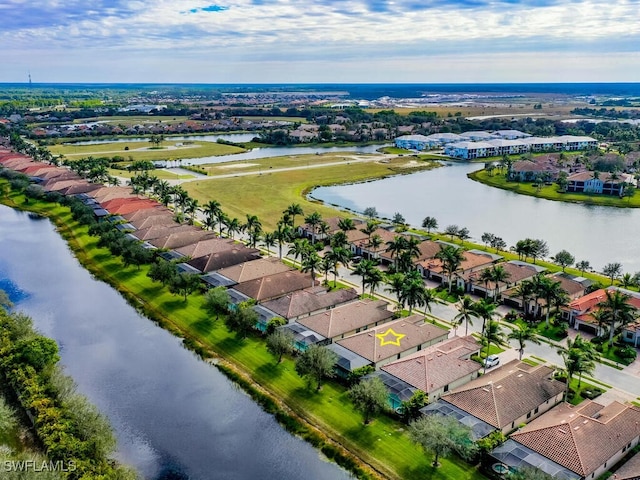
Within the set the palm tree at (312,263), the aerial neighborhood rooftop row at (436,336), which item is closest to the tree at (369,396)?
the aerial neighborhood rooftop row at (436,336)

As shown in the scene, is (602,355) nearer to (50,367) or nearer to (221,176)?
(50,367)

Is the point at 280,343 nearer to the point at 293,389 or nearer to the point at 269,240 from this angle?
the point at 293,389

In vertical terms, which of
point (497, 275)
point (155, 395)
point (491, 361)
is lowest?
point (155, 395)

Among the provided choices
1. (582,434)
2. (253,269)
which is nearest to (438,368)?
(582,434)

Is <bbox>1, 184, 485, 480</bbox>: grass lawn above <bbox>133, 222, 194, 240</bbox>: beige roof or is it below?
below

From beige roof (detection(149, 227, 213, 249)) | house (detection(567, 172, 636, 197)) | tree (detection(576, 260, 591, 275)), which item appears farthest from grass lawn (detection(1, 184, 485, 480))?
house (detection(567, 172, 636, 197))

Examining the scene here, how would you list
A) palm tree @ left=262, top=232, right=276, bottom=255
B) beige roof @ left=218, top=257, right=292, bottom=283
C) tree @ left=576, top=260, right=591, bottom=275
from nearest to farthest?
beige roof @ left=218, top=257, right=292, bottom=283 → tree @ left=576, top=260, right=591, bottom=275 → palm tree @ left=262, top=232, right=276, bottom=255

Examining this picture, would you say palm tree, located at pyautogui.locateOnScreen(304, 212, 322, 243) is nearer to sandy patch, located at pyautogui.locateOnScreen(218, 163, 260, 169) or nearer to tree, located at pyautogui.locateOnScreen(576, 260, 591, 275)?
tree, located at pyautogui.locateOnScreen(576, 260, 591, 275)
